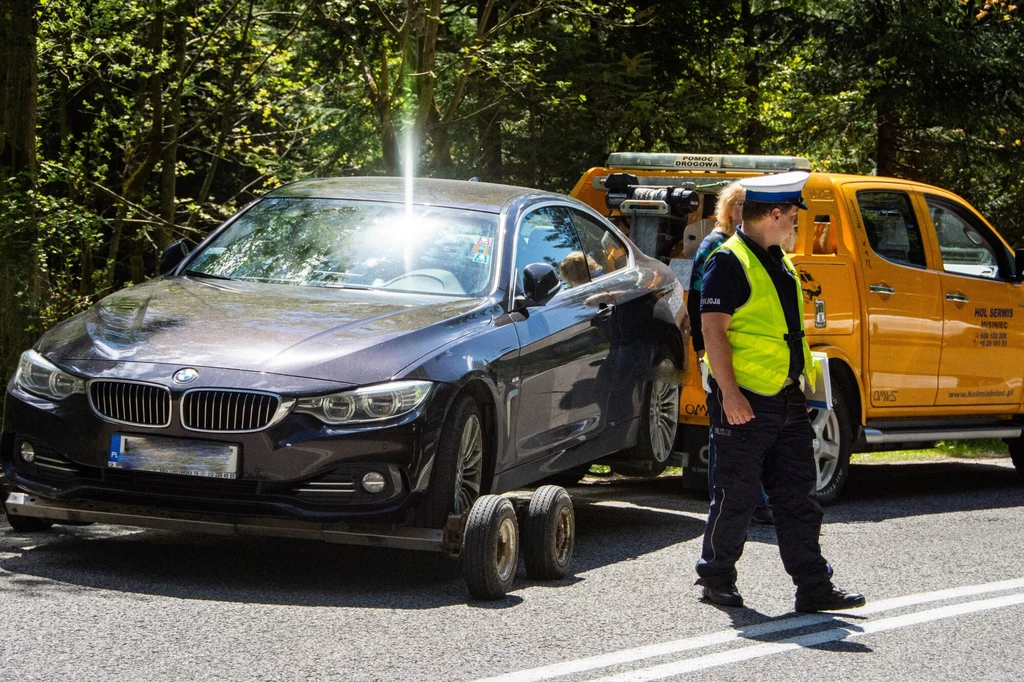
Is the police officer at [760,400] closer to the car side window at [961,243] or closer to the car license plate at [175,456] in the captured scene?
the car license plate at [175,456]

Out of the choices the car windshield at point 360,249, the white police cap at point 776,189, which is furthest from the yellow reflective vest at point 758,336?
the car windshield at point 360,249

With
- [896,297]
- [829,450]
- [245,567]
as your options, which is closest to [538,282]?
[245,567]

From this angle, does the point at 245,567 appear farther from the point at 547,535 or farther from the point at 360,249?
the point at 360,249

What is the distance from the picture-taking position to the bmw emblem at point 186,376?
600cm

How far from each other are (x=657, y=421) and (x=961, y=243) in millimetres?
3212

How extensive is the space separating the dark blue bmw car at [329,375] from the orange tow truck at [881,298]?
6.67 ft

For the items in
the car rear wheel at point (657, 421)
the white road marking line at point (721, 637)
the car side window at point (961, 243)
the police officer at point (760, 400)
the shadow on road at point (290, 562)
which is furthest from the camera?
the car side window at point (961, 243)

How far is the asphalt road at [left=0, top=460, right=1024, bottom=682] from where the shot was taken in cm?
515

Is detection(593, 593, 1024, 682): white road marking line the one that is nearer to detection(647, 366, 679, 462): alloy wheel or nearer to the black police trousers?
the black police trousers

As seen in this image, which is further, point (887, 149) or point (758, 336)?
point (887, 149)

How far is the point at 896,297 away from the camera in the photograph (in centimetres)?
991

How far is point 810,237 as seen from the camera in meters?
9.62

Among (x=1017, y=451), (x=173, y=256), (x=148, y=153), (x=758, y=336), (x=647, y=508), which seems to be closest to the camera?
(x=758, y=336)

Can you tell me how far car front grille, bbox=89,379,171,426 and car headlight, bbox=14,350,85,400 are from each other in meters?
0.09
